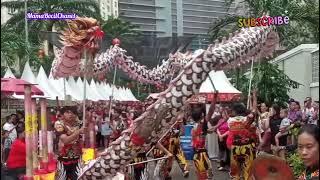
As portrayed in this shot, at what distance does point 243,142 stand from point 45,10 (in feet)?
72.7

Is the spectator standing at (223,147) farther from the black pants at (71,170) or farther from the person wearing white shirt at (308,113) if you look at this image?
the black pants at (71,170)

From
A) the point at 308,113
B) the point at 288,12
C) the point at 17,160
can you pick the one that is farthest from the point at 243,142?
the point at 288,12

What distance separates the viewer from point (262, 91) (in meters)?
17.5

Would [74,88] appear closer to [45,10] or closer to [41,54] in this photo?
[41,54]

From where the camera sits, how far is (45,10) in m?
30.6

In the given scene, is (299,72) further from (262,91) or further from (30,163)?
(30,163)

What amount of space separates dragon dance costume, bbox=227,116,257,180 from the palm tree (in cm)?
2175

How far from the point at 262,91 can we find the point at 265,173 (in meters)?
13.3

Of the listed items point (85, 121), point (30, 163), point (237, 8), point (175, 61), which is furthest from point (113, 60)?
point (30, 163)

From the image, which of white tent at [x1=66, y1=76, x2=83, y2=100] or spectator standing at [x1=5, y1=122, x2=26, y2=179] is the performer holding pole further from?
white tent at [x1=66, y1=76, x2=83, y2=100]

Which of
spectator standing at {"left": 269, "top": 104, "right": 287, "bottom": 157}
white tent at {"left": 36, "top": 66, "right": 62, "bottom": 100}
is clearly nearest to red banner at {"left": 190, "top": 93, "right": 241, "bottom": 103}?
white tent at {"left": 36, "top": 66, "right": 62, "bottom": 100}

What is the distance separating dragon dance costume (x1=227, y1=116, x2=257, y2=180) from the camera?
33.8ft

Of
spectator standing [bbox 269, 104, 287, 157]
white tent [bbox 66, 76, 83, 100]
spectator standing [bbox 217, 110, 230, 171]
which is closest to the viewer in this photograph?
spectator standing [bbox 269, 104, 287, 157]

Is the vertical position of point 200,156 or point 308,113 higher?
point 308,113
